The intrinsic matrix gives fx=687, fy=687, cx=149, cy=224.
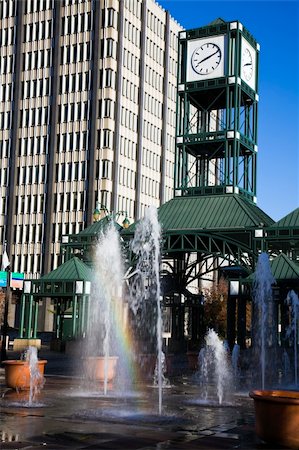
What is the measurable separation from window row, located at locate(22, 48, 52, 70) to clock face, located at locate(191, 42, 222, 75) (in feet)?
177

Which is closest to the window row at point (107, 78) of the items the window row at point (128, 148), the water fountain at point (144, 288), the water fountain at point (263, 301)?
the window row at point (128, 148)

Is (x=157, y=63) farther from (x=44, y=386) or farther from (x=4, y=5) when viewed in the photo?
(x=44, y=386)

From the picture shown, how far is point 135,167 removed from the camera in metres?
94.1

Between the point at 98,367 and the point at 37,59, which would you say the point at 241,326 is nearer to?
the point at 98,367

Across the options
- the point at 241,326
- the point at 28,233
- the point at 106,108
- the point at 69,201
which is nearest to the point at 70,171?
the point at 69,201

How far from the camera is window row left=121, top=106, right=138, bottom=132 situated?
91750 mm

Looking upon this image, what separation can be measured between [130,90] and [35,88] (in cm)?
1330

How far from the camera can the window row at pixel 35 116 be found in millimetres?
93938

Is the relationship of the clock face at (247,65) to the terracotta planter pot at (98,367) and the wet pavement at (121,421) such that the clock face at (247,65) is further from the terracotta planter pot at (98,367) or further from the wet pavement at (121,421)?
the wet pavement at (121,421)

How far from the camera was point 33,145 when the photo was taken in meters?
94.2

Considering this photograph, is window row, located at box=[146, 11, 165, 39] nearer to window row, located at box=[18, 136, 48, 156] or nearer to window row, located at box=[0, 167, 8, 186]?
window row, located at box=[18, 136, 48, 156]

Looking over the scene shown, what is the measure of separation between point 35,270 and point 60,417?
77.4 metres

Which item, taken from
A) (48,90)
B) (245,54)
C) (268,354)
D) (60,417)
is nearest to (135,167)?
(48,90)

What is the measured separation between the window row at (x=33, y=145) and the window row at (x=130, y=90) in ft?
40.6
